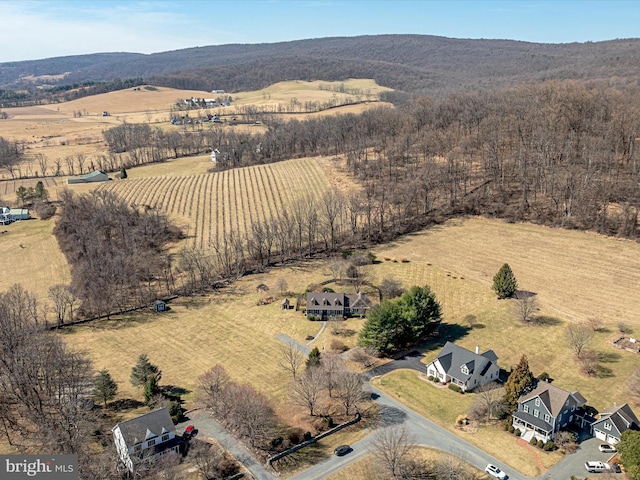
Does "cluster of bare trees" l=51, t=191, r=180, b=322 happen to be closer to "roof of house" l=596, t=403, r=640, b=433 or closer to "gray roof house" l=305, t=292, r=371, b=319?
"gray roof house" l=305, t=292, r=371, b=319

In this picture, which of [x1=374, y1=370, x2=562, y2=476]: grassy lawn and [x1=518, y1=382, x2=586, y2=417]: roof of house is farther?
[x1=518, y1=382, x2=586, y2=417]: roof of house

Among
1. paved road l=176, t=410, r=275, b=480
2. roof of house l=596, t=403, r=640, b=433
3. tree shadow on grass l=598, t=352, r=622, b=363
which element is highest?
roof of house l=596, t=403, r=640, b=433

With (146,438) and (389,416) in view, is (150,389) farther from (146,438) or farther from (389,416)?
(389,416)

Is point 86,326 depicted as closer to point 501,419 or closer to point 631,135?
point 501,419

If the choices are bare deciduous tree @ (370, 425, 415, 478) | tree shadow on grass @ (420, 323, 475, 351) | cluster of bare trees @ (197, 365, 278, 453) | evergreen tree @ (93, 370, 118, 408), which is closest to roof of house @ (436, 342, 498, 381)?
tree shadow on grass @ (420, 323, 475, 351)

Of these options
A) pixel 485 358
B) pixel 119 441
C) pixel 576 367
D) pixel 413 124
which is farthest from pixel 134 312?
pixel 413 124

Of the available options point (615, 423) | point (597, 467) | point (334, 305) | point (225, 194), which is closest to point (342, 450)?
point (597, 467)
